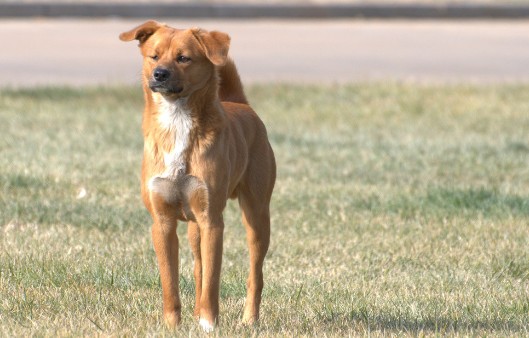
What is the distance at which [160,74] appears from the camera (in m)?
5.12

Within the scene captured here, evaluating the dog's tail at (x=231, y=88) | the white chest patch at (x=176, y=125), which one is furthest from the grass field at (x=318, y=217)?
the dog's tail at (x=231, y=88)

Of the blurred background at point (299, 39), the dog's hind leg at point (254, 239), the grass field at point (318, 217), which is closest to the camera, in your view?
the dog's hind leg at point (254, 239)

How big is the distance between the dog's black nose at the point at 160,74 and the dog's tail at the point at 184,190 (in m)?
0.43

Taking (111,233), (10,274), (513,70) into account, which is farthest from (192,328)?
(513,70)

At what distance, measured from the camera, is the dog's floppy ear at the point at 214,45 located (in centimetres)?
524

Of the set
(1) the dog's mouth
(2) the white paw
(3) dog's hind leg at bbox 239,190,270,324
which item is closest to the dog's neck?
(1) the dog's mouth

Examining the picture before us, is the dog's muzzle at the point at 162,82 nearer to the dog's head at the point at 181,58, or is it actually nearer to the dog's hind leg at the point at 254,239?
the dog's head at the point at 181,58

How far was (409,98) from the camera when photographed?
47.4 ft

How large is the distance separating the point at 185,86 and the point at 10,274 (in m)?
1.99

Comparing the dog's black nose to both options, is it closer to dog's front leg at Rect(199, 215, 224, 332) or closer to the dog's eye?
the dog's eye

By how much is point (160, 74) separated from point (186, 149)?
369 millimetres

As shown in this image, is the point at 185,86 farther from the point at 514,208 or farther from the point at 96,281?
the point at 514,208

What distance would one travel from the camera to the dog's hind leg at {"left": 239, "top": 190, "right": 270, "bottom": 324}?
5703 mm

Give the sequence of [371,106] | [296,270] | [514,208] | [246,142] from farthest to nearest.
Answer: [371,106] → [514,208] → [296,270] → [246,142]
